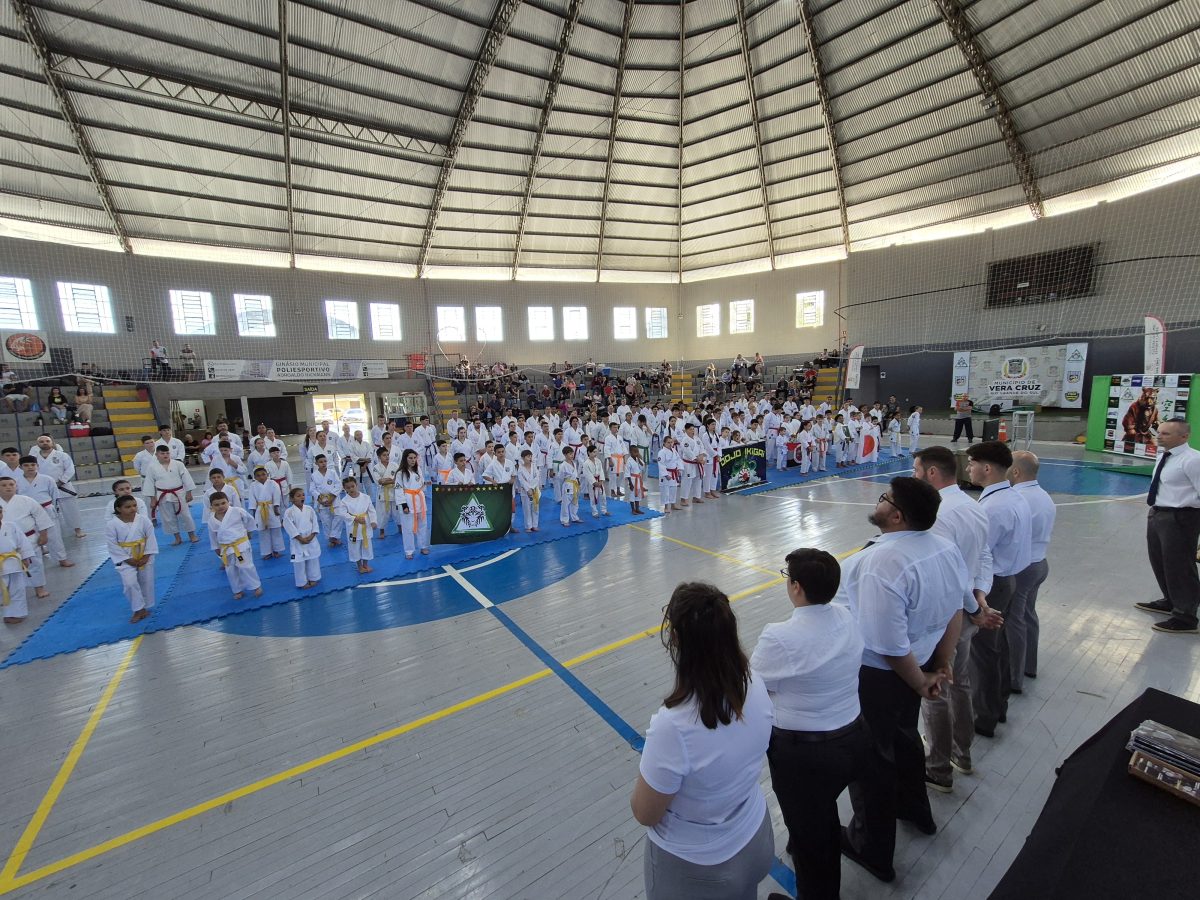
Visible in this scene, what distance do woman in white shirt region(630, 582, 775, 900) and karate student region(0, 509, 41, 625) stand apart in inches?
344

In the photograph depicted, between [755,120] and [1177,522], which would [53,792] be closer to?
[1177,522]

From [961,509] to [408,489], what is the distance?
296 inches

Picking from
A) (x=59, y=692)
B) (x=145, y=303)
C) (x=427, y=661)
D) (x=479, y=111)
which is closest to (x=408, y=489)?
(x=427, y=661)

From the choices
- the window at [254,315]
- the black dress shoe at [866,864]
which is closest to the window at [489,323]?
the window at [254,315]

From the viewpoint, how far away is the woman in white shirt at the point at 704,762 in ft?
5.29

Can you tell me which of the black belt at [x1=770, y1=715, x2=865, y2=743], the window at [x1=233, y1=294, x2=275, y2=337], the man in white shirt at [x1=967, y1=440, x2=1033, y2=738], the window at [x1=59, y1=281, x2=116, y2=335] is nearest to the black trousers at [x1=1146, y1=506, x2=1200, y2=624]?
the man in white shirt at [x1=967, y1=440, x2=1033, y2=738]

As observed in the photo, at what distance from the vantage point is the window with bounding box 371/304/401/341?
23.9 m

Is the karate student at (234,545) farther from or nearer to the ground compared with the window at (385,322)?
nearer to the ground

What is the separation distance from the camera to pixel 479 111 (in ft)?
62.1

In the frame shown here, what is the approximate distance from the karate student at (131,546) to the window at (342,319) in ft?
61.2

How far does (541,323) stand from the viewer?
88.5 feet

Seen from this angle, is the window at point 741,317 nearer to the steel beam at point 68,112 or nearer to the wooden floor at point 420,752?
the wooden floor at point 420,752

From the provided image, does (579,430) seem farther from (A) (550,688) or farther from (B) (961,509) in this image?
(B) (961,509)

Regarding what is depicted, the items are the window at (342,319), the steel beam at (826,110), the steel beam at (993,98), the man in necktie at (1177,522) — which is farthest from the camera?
the window at (342,319)
